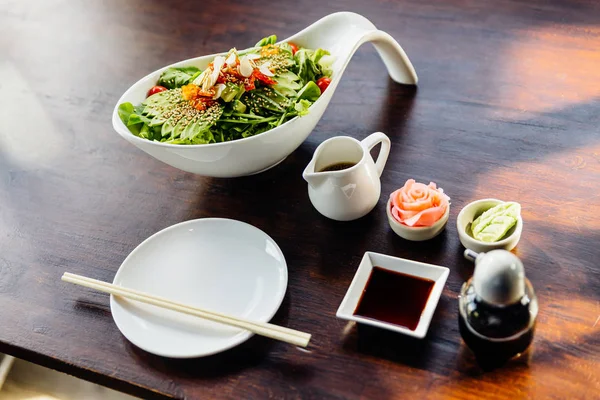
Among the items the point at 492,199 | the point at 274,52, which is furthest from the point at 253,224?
the point at 492,199

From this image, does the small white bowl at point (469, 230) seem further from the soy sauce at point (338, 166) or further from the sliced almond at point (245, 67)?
the sliced almond at point (245, 67)

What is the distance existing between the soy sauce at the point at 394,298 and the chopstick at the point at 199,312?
0.14 m

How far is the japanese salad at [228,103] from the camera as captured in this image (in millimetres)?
1469

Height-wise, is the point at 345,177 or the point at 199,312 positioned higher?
the point at 345,177

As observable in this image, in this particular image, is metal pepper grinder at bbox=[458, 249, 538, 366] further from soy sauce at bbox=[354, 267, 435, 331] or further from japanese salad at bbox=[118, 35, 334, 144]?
japanese salad at bbox=[118, 35, 334, 144]

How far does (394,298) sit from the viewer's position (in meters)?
1.26

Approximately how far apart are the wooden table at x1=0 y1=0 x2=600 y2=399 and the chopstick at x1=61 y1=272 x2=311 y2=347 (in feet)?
0.18

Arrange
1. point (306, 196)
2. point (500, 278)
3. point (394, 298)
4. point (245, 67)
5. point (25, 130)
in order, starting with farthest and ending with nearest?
point (25, 130) → point (306, 196) → point (245, 67) → point (394, 298) → point (500, 278)

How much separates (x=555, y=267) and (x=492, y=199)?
19 centimetres

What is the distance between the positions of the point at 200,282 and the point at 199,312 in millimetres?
133

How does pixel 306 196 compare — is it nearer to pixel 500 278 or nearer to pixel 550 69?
pixel 500 278

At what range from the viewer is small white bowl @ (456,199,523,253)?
128 centimetres

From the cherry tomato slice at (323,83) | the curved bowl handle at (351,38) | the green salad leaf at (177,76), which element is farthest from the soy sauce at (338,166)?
the green salad leaf at (177,76)

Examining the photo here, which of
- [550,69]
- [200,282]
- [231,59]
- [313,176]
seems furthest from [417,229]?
[550,69]
